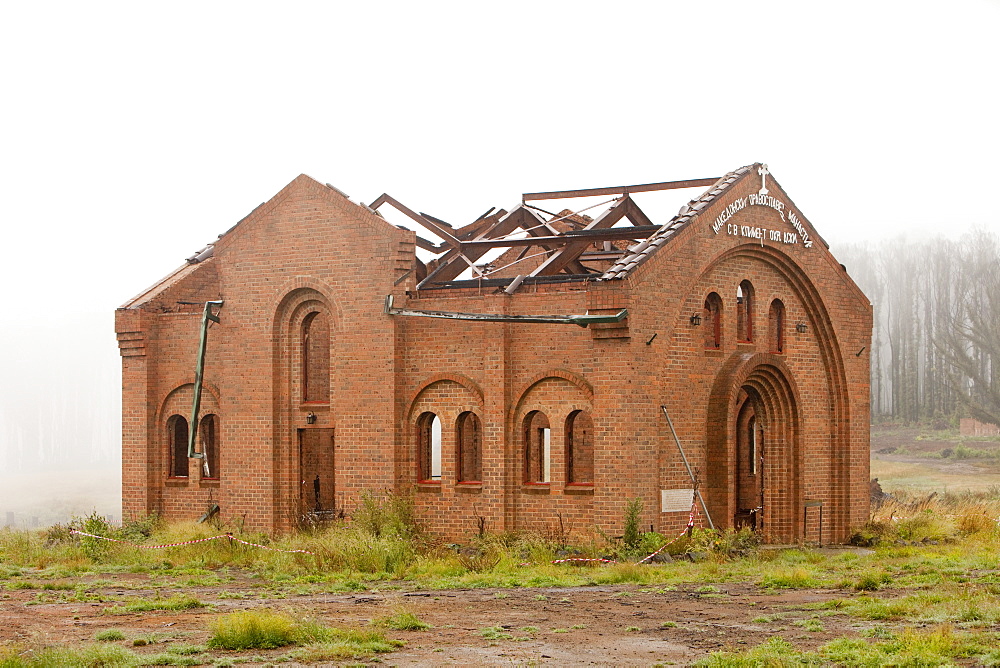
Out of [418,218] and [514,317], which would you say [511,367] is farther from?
[418,218]

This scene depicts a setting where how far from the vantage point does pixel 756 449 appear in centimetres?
2831

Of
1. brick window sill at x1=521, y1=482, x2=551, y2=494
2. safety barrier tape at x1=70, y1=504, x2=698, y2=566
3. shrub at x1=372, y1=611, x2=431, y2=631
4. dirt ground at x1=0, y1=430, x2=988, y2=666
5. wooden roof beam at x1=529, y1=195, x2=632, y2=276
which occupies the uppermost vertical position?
wooden roof beam at x1=529, y1=195, x2=632, y2=276

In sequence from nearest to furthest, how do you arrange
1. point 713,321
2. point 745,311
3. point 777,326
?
point 713,321 < point 745,311 < point 777,326

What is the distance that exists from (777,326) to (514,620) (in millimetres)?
13046

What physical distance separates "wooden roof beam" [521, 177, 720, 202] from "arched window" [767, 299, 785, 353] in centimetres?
301

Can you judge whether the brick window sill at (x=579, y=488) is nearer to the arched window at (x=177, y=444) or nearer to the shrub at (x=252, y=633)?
the arched window at (x=177, y=444)

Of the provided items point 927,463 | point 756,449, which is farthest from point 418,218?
point 927,463

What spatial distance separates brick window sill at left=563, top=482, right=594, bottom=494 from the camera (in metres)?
23.5

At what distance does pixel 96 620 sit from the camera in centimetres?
1680

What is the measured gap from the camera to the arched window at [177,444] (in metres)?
28.2

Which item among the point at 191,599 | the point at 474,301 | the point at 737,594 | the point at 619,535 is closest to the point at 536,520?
the point at 619,535

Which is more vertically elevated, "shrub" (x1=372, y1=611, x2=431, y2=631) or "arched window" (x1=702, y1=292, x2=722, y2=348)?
"arched window" (x1=702, y1=292, x2=722, y2=348)

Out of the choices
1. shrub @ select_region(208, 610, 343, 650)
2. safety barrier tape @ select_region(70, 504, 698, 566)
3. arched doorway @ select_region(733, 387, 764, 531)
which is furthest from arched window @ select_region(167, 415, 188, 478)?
shrub @ select_region(208, 610, 343, 650)

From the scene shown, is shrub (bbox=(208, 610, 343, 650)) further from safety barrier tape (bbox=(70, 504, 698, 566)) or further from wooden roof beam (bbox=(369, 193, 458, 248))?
wooden roof beam (bbox=(369, 193, 458, 248))
